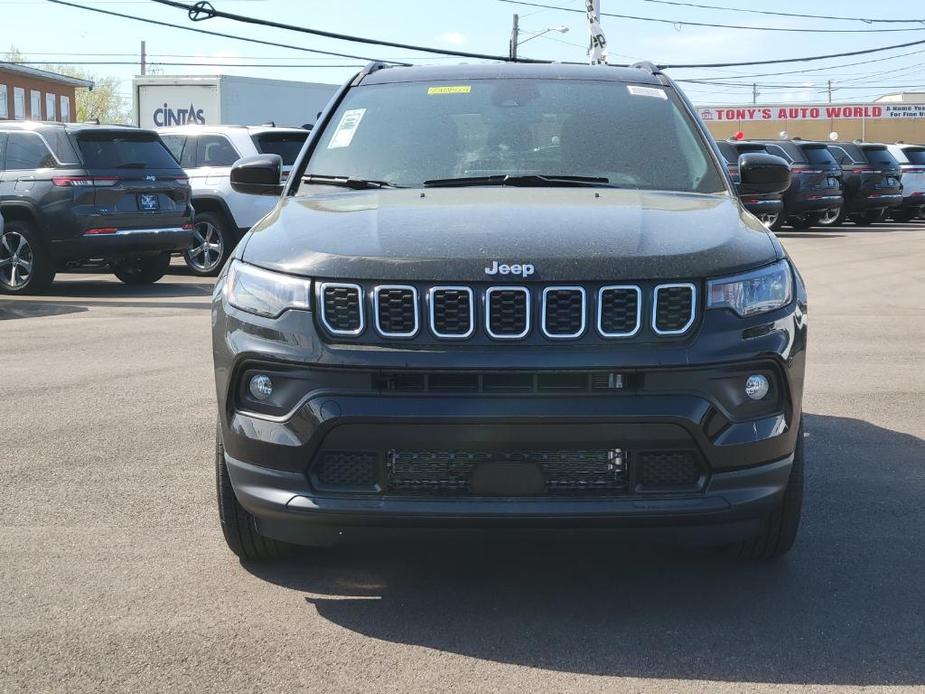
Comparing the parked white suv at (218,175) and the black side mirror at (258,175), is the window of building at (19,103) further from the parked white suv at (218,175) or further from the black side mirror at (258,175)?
the black side mirror at (258,175)

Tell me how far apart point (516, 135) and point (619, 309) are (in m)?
1.65

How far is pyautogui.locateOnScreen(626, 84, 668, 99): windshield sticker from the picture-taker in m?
5.47

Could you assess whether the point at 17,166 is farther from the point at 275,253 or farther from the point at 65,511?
the point at 275,253

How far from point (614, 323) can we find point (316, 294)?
0.85 m

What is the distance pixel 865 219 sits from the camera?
3169cm

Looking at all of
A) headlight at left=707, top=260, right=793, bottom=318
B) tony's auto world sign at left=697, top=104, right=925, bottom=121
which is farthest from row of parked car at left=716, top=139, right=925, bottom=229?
tony's auto world sign at left=697, top=104, right=925, bottom=121

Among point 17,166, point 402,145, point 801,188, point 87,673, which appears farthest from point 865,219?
point 87,673

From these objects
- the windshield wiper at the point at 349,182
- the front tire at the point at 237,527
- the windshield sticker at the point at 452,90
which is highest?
the windshield sticker at the point at 452,90

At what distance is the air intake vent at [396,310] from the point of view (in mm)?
3688

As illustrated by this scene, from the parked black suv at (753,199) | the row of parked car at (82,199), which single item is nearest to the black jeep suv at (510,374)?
the row of parked car at (82,199)

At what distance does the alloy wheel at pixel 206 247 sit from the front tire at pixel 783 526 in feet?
43.3

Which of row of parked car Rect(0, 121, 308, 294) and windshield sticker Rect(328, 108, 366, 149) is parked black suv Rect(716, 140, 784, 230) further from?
windshield sticker Rect(328, 108, 366, 149)

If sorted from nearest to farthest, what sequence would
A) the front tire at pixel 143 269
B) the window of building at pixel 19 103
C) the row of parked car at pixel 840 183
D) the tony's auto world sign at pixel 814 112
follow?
the front tire at pixel 143 269 < the row of parked car at pixel 840 183 < the window of building at pixel 19 103 < the tony's auto world sign at pixel 814 112

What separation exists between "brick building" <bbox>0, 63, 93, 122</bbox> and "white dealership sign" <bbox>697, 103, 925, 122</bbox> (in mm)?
35489
